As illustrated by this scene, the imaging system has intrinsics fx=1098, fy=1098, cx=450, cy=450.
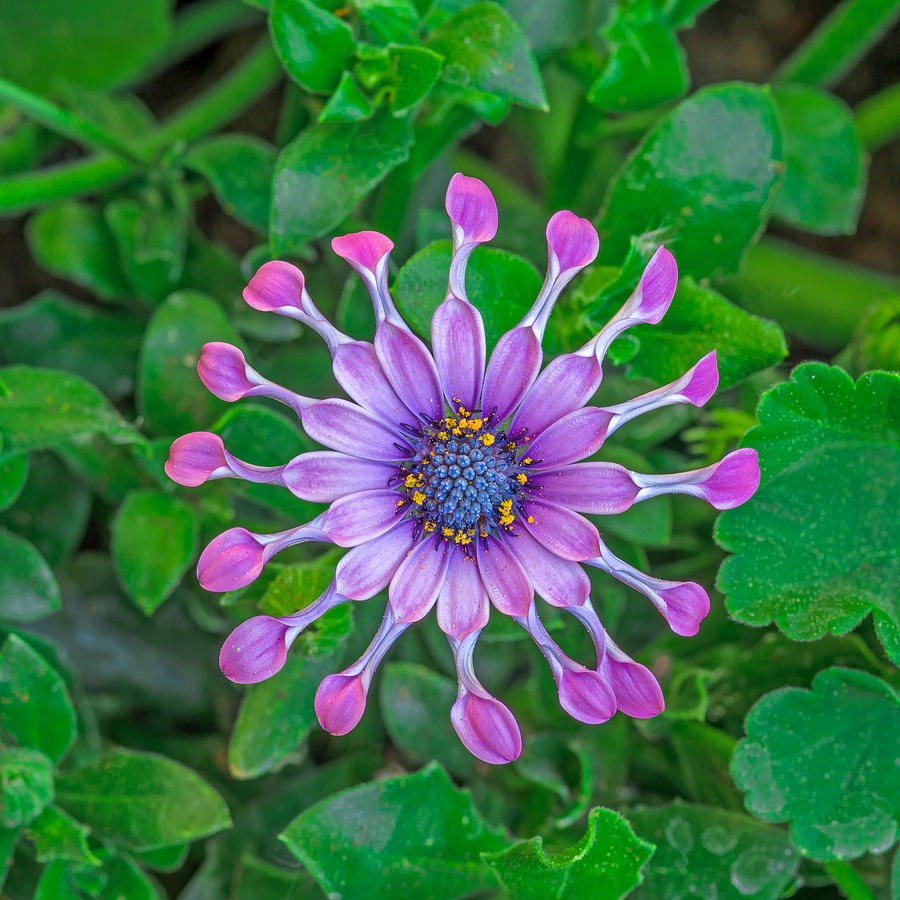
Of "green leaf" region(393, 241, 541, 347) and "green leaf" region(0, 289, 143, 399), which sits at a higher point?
"green leaf" region(393, 241, 541, 347)

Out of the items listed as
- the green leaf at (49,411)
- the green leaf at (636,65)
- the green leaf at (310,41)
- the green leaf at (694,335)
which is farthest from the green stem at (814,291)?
the green leaf at (49,411)

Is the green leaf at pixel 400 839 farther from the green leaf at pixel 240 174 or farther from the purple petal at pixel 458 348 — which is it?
the green leaf at pixel 240 174

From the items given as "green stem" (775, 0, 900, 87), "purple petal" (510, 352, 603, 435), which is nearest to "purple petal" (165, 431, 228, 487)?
"purple petal" (510, 352, 603, 435)

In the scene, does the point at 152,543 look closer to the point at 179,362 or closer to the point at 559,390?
the point at 179,362

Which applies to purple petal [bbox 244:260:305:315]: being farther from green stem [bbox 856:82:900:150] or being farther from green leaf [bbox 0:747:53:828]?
green stem [bbox 856:82:900:150]

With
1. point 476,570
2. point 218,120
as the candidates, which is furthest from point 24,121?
point 476,570

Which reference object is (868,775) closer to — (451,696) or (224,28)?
(451,696)
